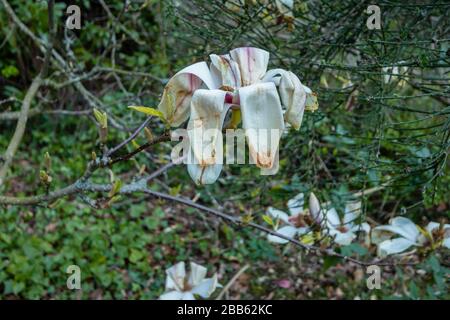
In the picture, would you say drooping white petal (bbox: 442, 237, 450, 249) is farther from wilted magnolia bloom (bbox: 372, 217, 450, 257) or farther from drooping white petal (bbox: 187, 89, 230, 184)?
drooping white petal (bbox: 187, 89, 230, 184)

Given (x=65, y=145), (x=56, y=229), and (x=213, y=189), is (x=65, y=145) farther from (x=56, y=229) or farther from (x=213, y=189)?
(x=213, y=189)

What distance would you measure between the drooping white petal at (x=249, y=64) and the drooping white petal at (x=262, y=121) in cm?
5

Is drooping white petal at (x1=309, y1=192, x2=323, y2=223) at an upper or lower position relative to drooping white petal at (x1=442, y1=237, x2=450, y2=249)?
upper

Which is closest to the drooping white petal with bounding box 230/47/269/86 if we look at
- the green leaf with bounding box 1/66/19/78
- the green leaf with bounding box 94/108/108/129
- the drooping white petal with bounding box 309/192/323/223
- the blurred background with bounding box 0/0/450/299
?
the green leaf with bounding box 94/108/108/129

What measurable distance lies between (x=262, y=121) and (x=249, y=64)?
3.6 inches

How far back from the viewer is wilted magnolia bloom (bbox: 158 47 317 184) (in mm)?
502

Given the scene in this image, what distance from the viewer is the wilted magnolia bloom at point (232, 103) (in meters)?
0.50

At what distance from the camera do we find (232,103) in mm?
538

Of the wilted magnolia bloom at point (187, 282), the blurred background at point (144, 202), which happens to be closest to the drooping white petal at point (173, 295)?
the wilted magnolia bloom at point (187, 282)

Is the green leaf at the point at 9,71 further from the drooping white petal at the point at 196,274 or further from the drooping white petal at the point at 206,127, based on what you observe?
the drooping white petal at the point at 206,127

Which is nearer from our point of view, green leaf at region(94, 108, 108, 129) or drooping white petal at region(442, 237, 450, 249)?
green leaf at region(94, 108, 108, 129)

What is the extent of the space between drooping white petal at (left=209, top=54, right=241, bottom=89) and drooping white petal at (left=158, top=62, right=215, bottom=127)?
0.01 m

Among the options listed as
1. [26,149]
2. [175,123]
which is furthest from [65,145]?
[175,123]
